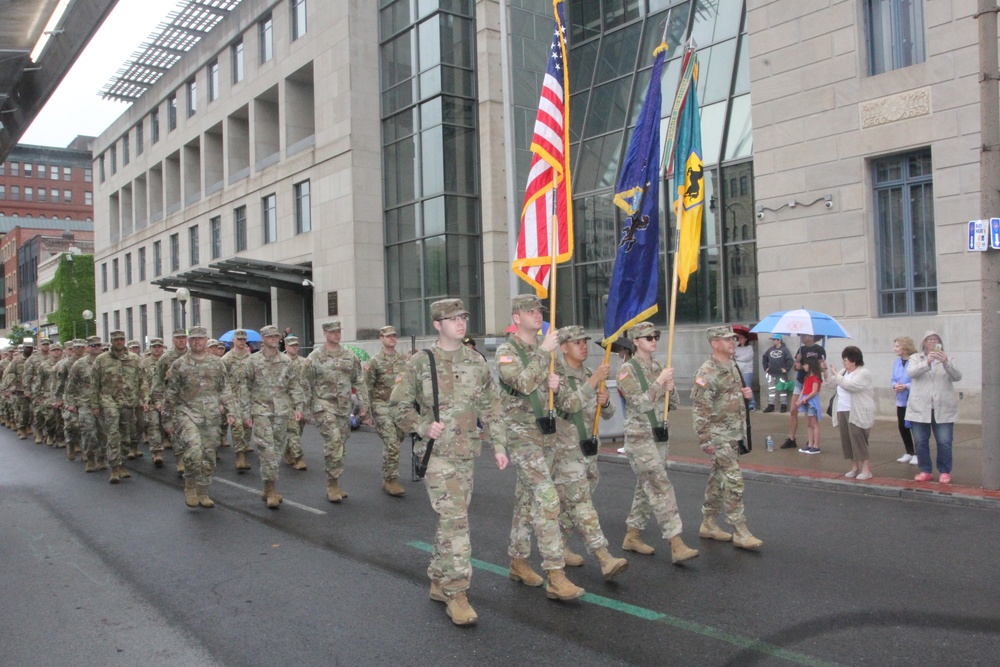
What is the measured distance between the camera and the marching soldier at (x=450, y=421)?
5.23 meters

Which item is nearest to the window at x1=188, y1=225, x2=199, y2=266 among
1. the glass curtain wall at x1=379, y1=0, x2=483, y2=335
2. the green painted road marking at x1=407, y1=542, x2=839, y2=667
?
the glass curtain wall at x1=379, y1=0, x2=483, y2=335

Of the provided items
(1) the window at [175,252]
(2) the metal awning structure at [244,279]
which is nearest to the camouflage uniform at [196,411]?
(2) the metal awning structure at [244,279]

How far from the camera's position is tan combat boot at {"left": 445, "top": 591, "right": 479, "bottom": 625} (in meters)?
5.00

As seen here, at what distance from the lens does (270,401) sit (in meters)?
9.34

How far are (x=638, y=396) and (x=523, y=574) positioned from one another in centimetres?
171

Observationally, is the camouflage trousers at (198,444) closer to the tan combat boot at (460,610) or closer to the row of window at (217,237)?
the tan combat boot at (460,610)

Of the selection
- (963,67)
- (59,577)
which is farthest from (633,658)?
(963,67)

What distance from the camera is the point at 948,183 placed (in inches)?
526

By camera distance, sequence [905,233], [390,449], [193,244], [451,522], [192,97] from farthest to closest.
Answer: [193,244] → [192,97] → [905,233] → [390,449] → [451,522]

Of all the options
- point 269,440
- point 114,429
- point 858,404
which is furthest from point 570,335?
point 114,429

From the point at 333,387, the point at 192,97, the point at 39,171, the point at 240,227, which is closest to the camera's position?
the point at 333,387

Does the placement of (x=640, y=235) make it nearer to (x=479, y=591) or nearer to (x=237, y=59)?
(x=479, y=591)

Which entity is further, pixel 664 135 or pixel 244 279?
pixel 244 279

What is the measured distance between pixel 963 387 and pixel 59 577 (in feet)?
43.6
